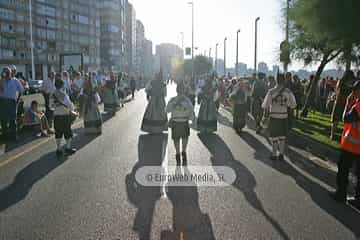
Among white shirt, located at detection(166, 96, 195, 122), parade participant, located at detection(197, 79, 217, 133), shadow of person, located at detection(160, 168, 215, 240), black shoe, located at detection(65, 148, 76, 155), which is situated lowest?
shadow of person, located at detection(160, 168, 215, 240)

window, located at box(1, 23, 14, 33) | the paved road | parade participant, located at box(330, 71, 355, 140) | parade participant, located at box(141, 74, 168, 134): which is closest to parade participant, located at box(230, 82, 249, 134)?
parade participant, located at box(141, 74, 168, 134)

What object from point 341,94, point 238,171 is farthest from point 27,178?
point 341,94

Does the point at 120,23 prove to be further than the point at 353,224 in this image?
Yes

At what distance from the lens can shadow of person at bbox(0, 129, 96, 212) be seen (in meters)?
6.45

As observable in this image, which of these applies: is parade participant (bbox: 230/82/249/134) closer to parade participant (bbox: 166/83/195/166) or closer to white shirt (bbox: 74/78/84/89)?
parade participant (bbox: 166/83/195/166)

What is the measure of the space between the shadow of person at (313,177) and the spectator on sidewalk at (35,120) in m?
6.42

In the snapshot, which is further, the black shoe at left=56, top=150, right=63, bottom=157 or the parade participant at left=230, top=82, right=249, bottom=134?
the parade participant at left=230, top=82, right=249, bottom=134

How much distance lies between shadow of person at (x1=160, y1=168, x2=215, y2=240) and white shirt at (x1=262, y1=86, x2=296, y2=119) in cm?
312

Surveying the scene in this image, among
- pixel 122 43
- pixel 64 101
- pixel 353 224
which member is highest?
pixel 122 43

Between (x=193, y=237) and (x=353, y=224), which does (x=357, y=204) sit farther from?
(x=193, y=237)

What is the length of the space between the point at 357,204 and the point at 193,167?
136 inches

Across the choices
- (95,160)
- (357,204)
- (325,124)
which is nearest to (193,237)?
(357,204)

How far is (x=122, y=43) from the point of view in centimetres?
14450

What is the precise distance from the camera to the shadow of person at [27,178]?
645 centimetres
